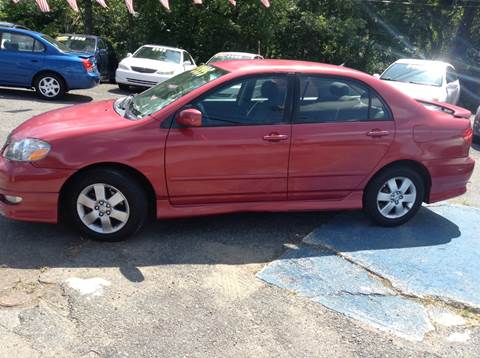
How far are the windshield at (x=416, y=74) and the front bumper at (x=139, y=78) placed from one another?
5611 millimetres

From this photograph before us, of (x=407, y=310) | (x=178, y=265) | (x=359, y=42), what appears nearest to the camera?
(x=407, y=310)

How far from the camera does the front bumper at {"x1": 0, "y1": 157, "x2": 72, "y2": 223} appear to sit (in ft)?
13.4

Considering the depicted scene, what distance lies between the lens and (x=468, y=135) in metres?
5.30

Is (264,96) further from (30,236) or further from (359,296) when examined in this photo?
(30,236)

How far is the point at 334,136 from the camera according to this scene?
4.71 metres

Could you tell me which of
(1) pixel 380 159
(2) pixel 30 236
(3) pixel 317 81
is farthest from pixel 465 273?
(2) pixel 30 236

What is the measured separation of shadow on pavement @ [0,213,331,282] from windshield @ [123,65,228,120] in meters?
1.06

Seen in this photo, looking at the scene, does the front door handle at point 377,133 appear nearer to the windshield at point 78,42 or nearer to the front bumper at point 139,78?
the front bumper at point 139,78

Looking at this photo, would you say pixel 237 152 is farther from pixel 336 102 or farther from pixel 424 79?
pixel 424 79

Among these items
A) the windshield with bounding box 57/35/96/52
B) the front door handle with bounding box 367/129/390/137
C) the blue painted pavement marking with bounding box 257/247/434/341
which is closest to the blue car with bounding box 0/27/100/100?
the windshield with bounding box 57/35/96/52

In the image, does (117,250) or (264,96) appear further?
(264,96)

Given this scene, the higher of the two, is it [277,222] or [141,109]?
[141,109]

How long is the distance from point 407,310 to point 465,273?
0.94m

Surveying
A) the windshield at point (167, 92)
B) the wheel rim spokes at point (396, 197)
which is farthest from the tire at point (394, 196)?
the windshield at point (167, 92)
